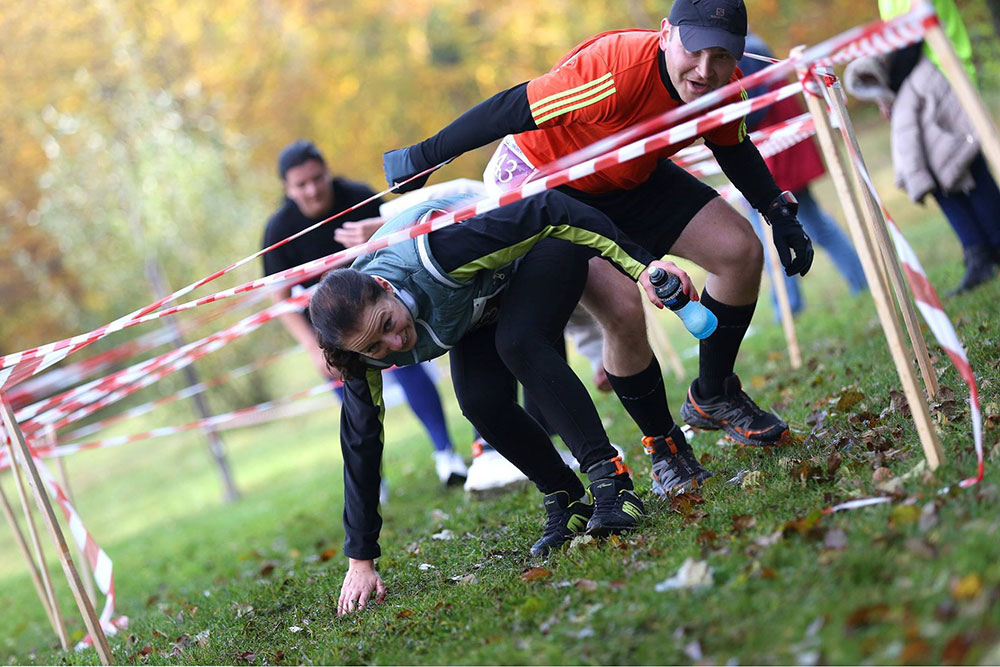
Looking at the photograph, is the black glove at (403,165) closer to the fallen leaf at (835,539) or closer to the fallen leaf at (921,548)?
the fallen leaf at (835,539)

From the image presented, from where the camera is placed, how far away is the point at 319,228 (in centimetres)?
676

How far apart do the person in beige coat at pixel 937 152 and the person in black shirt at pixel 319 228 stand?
3.40 meters

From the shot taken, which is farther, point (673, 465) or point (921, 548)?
point (673, 465)

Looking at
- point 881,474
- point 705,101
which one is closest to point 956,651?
point 881,474

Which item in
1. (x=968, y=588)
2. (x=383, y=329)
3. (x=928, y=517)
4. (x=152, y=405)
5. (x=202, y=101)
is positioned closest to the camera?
(x=968, y=588)

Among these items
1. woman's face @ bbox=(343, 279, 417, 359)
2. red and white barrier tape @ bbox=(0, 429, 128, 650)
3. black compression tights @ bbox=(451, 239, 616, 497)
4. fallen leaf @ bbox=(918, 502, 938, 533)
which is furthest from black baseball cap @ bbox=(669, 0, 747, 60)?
red and white barrier tape @ bbox=(0, 429, 128, 650)

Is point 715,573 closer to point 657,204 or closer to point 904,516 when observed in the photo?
point 904,516

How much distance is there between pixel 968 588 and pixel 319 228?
16.7ft

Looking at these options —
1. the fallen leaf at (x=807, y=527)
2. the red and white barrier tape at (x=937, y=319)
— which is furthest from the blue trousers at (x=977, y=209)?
the fallen leaf at (x=807, y=527)

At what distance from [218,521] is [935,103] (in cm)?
832

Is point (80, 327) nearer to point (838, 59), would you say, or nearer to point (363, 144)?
point (363, 144)

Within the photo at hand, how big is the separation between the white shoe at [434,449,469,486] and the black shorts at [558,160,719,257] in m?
3.10

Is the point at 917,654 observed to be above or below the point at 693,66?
below

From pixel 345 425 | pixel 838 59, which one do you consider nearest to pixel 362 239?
pixel 345 425
